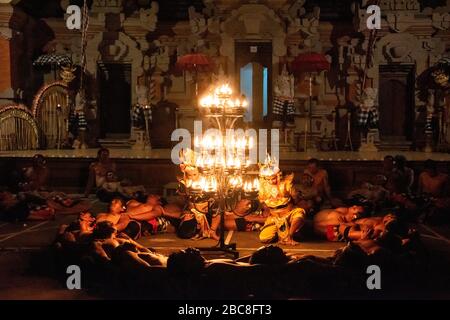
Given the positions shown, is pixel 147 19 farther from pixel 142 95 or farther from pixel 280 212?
pixel 280 212

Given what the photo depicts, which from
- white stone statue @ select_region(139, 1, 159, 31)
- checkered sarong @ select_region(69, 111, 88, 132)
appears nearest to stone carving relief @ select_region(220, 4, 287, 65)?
white stone statue @ select_region(139, 1, 159, 31)

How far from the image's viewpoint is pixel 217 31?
49.4ft

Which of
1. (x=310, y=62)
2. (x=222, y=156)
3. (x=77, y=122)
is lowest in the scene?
(x=222, y=156)

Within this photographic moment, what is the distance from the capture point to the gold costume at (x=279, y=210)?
765cm

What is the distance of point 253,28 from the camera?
1489cm

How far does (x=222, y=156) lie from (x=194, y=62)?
7598 mm

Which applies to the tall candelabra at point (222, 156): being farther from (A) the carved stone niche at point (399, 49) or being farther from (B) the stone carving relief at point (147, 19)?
(A) the carved stone niche at point (399, 49)

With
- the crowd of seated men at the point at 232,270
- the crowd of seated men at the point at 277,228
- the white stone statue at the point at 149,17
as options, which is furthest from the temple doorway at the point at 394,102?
the crowd of seated men at the point at 232,270

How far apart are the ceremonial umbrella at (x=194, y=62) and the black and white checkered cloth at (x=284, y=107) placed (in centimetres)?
180

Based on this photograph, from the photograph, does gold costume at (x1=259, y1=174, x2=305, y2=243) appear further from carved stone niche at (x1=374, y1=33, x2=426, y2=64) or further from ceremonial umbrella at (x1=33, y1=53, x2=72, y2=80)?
ceremonial umbrella at (x1=33, y1=53, x2=72, y2=80)

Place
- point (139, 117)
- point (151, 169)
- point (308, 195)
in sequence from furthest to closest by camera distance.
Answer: point (139, 117) → point (151, 169) → point (308, 195)

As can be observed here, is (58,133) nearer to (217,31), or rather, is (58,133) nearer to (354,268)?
(217,31)

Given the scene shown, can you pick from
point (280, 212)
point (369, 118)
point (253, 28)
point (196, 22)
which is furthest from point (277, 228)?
point (196, 22)

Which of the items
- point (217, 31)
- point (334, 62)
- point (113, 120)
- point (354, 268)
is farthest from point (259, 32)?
point (354, 268)
